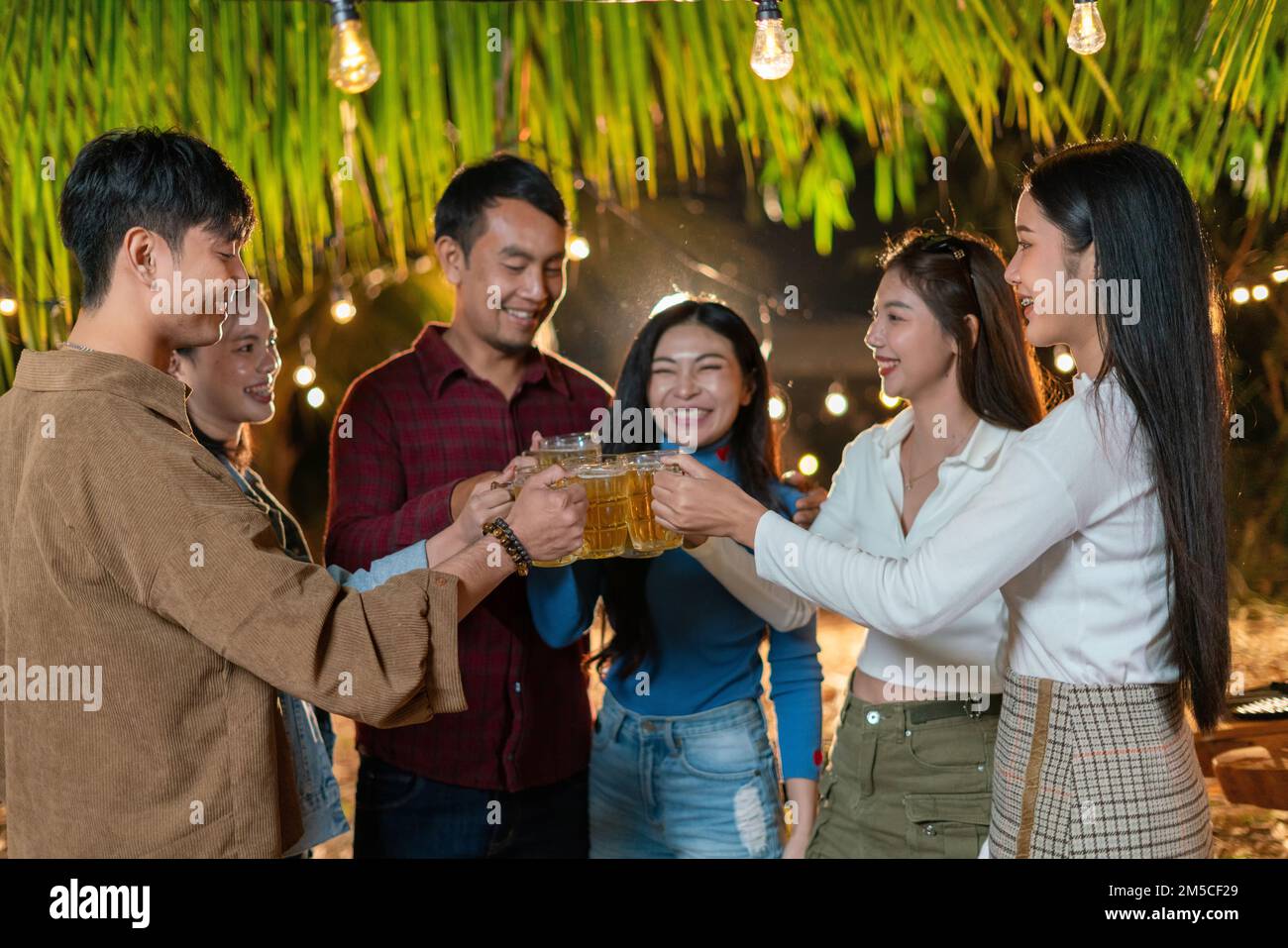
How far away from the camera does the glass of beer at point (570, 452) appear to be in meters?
2.16

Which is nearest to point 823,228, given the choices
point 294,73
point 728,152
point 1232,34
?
point 728,152

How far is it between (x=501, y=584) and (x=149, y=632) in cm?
103

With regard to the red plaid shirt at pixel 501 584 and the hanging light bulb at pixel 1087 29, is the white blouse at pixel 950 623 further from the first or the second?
the hanging light bulb at pixel 1087 29

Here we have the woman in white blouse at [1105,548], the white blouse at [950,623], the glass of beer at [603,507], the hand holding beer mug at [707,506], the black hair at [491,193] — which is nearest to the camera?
the woman in white blouse at [1105,548]

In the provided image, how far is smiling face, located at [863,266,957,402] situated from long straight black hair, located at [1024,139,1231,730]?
577mm

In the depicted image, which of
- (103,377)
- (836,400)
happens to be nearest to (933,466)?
(836,400)

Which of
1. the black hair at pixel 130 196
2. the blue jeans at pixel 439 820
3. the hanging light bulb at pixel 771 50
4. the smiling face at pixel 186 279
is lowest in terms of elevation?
the blue jeans at pixel 439 820

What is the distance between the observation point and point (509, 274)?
8.59ft

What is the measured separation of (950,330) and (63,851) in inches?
67.3

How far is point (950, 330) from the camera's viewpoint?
2.37 meters

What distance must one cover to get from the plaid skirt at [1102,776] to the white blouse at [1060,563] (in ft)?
0.11

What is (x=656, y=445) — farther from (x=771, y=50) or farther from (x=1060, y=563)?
(x=1060, y=563)

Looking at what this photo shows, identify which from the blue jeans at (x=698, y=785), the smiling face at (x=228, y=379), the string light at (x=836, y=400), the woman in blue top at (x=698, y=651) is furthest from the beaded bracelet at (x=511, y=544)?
the string light at (x=836, y=400)

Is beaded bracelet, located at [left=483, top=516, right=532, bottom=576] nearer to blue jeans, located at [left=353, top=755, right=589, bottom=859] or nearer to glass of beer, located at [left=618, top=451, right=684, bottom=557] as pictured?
glass of beer, located at [left=618, top=451, right=684, bottom=557]
